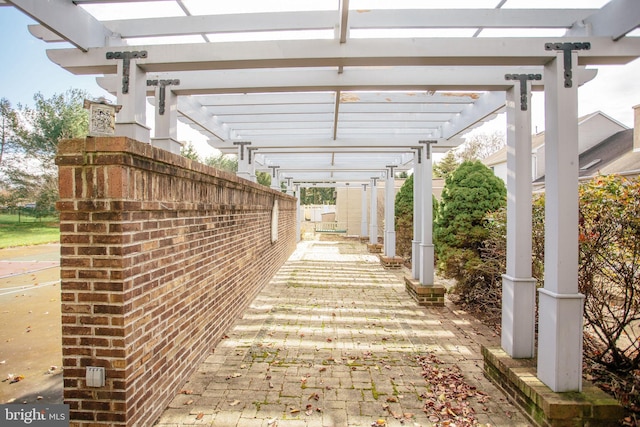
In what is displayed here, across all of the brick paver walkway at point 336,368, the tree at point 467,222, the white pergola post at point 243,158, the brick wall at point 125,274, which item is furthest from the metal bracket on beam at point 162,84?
the tree at point 467,222

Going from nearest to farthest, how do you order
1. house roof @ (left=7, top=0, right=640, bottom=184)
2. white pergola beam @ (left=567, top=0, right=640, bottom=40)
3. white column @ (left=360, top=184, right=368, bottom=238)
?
white pergola beam @ (left=567, top=0, right=640, bottom=40), house roof @ (left=7, top=0, right=640, bottom=184), white column @ (left=360, top=184, right=368, bottom=238)

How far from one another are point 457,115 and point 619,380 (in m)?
4.43

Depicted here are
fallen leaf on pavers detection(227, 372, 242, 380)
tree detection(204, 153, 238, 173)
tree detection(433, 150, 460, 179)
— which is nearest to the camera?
fallen leaf on pavers detection(227, 372, 242, 380)

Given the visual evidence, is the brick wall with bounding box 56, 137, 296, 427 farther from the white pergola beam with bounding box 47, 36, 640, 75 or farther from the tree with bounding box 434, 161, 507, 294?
the tree with bounding box 434, 161, 507, 294

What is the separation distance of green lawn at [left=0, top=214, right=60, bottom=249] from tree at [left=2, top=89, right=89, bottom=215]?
5.32 feet

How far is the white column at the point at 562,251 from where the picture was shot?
2.87 meters

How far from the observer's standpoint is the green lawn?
19445 mm

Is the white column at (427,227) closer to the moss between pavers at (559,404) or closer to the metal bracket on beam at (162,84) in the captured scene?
the moss between pavers at (559,404)

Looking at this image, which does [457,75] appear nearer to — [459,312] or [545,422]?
[545,422]

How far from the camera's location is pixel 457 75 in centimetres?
395

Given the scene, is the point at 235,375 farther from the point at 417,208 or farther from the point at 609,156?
the point at 609,156

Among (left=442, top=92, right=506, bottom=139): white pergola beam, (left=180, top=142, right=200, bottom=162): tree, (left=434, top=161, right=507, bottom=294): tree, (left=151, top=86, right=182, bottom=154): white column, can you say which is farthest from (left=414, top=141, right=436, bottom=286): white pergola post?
(left=180, top=142, right=200, bottom=162): tree

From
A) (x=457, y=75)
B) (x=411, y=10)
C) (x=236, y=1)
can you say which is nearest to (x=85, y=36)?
(x=236, y=1)

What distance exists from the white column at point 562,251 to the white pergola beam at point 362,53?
30cm
